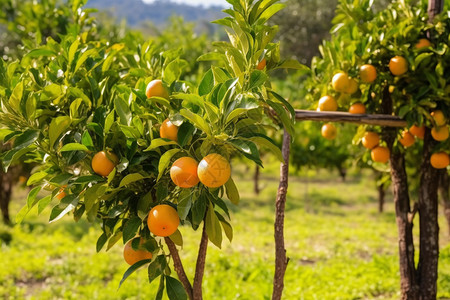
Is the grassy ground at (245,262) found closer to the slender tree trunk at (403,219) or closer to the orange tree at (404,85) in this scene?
the slender tree trunk at (403,219)

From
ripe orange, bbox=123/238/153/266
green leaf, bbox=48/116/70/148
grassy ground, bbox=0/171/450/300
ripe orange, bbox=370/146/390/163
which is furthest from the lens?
grassy ground, bbox=0/171/450/300

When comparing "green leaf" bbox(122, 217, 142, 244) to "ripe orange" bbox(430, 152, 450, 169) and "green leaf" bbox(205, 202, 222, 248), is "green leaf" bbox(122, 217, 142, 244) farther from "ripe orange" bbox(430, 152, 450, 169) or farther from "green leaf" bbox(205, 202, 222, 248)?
"ripe orange" bbox(430, 152, 450, 169)

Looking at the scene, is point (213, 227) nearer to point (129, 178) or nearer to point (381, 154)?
point (129, 178)

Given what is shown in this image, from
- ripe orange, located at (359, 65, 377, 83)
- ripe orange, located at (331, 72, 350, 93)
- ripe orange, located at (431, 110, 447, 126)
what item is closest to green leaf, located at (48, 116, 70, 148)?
ripe orange, located at (331, 72, 350, 93)

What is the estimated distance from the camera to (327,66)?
2904mm

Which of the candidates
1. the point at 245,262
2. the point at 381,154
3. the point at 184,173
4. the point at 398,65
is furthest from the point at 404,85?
the point at 245,262

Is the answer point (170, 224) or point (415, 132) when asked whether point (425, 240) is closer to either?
point (415, 132)

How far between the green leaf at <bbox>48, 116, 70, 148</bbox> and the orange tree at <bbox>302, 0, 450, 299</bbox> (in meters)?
1.71

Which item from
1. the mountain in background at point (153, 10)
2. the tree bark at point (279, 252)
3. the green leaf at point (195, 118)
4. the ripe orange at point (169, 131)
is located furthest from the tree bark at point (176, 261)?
the mountain in background at point (153, 10)

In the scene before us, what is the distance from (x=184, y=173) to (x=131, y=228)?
0.30 m

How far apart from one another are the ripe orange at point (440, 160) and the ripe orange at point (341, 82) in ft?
2.20

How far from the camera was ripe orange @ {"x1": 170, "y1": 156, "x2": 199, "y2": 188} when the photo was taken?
4.31 feet

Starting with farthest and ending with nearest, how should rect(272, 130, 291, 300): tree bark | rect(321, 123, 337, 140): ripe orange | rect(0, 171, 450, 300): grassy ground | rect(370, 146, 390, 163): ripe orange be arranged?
rect(0, 171, 450, 300): grassy ground < rect(321, 123, 337, 140): ripe orange < rect(370, 146, 390, 163): ripe orange < rect(272, 130, 291, 300): tree bark

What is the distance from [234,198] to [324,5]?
1877cm
